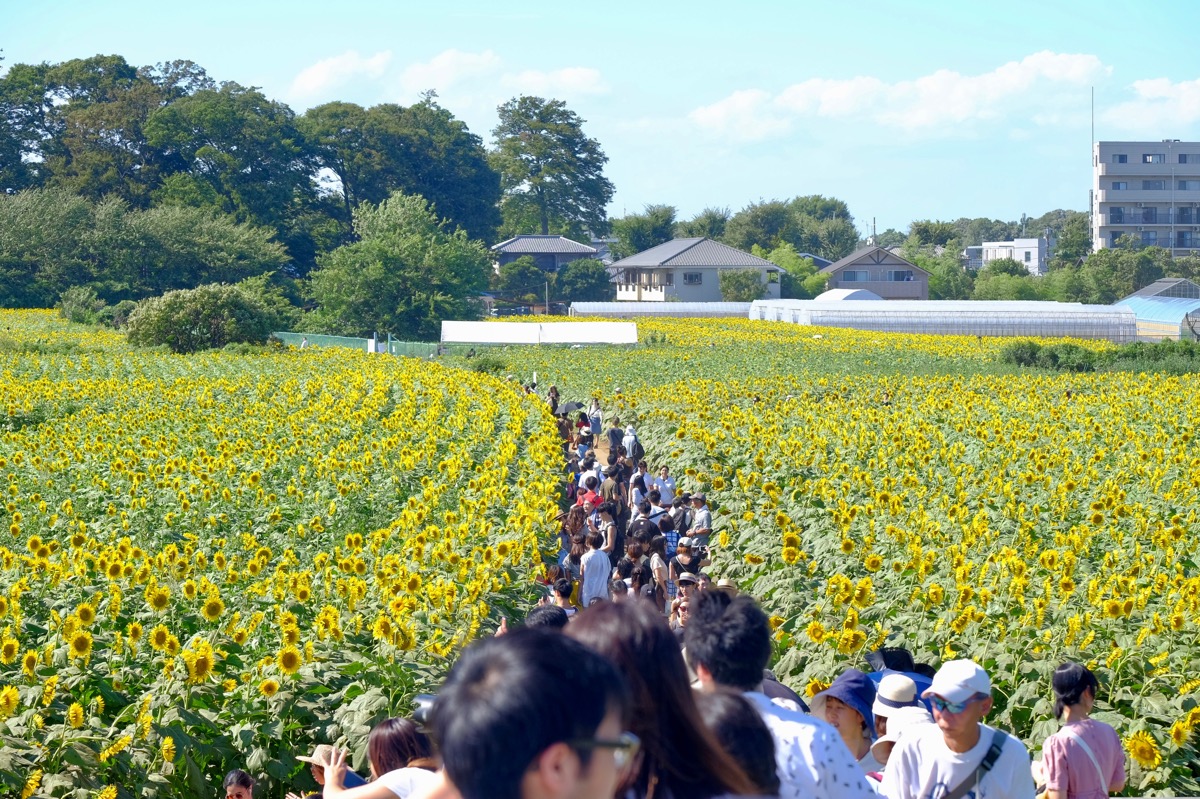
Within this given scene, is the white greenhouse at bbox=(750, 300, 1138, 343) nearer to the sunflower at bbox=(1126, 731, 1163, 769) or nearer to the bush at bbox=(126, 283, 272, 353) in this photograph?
the bush at bbox=(126, 283, 272, 353)

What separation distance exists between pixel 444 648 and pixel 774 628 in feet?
6.50

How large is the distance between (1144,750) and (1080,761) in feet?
3.34

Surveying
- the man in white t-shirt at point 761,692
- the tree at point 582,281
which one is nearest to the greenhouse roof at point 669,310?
the tree at point 582,281

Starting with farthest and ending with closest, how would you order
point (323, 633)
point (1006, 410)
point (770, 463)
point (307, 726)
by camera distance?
point (1006, 410) → point (770, 463) → point (323, 633) → point (307, 726)

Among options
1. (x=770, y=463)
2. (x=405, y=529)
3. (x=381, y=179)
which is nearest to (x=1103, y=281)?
(x=381, y=179)

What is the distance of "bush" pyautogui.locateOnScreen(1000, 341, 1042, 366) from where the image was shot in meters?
30.7

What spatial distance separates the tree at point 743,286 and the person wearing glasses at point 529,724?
244ft

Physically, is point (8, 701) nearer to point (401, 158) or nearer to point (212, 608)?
point (212, 608)

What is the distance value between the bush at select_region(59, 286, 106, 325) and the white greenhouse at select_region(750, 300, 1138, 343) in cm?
2620

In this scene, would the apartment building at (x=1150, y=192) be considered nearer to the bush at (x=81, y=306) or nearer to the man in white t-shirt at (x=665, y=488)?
the bush at (x=81, y=306)

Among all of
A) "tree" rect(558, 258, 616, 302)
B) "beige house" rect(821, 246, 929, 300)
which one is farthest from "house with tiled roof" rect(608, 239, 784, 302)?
"beige house" rect(821, 246, 929, 300)

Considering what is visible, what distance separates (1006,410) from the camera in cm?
1912

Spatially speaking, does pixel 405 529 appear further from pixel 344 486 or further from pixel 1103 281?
pixel 1103 281

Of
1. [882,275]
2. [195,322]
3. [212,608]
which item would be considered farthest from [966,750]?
[882,275]
